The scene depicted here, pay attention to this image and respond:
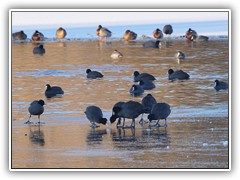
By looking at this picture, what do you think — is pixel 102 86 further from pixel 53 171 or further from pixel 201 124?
pixel 53 171

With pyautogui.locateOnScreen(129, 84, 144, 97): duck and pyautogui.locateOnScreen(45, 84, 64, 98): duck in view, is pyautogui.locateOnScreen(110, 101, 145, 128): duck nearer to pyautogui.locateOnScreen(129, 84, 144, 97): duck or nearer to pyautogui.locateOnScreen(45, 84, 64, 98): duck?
pyautogui.locateOnScreen(129, 84, 144, 97): duck

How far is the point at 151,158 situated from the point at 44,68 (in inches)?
464

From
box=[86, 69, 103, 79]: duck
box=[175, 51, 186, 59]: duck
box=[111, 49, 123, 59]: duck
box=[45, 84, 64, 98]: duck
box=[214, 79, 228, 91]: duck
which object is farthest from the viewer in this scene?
box=[111, 49, 123, 59]: duck

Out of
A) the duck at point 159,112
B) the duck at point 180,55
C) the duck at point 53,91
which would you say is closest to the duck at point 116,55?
the duck at point 180,55

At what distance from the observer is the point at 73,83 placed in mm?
20281

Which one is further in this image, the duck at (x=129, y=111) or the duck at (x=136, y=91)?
the duck at (x=136, y=91)

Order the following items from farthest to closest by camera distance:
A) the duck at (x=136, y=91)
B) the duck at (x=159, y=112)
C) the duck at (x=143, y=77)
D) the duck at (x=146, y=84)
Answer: the duck at (x=143, y=77), the duck at (x=146, y=84), the duck at (x=136, y=91), the duck at (x=159, y=112)

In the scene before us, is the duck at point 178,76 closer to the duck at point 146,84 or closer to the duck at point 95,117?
the duck at point 146,84

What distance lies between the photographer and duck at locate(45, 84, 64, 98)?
1777 centimetres

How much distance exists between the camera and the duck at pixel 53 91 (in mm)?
17766

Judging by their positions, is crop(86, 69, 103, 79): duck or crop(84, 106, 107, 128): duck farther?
crop(86, 69, 103, 79): duck

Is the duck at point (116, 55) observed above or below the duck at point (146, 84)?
above

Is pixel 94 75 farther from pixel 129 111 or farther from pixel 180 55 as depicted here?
pixel 129 111

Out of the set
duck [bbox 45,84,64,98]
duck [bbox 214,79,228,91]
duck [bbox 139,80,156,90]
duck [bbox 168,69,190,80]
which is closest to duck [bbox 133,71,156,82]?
duck [bbox 168,69,190,80]
